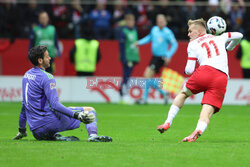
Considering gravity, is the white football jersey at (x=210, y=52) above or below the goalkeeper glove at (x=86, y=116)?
above

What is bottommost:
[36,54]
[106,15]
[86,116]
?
[86,116]

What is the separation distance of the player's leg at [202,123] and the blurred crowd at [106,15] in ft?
36.1

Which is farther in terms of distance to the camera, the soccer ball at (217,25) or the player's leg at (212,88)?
the soccer ball at (217,25)

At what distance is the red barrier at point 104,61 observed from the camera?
64.0ft

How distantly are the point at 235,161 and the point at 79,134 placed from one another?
13.8 ft

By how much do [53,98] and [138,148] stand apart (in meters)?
1.44

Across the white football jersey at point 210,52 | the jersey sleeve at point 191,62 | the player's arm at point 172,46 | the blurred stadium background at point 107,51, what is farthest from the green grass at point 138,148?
the player's arm at point 172,46

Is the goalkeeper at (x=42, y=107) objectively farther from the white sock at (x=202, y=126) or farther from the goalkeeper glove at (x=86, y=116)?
the white sock at (x=202, y=126)

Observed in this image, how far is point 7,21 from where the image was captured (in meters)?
19.5

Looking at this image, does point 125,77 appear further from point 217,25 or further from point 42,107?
point 42,107

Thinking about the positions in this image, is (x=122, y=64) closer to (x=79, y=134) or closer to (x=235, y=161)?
(x=79, y=134)

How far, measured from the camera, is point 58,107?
8.05 metres

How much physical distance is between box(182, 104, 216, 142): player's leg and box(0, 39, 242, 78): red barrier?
11348 millimetres

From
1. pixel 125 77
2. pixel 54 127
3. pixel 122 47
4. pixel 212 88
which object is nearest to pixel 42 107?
pixel 54 127
